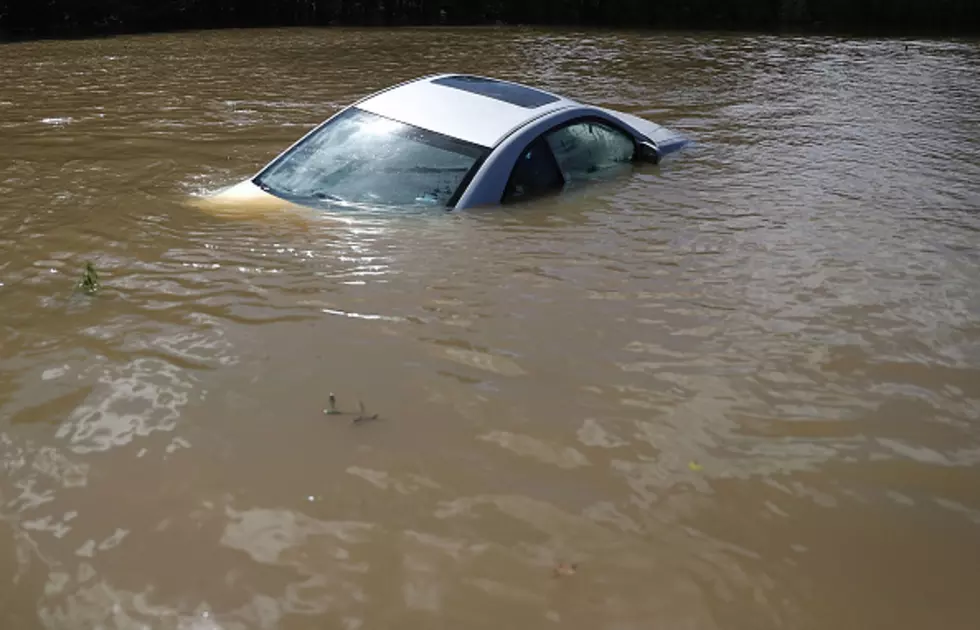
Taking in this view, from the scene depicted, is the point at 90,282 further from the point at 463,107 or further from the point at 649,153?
the point at 649,153

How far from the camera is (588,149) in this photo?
7066mm

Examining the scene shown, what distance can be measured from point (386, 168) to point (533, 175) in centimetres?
100

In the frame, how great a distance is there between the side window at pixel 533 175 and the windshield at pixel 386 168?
1.00 ft

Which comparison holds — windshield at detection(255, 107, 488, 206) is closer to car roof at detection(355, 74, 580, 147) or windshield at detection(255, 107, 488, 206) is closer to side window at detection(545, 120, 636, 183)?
car roof at detection(355, 74, 580, 147)

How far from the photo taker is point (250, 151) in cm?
930

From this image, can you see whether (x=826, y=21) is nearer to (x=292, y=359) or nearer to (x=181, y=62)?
(x=181, y=62)

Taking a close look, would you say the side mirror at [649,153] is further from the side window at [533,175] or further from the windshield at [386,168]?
the windshield at [386,168]

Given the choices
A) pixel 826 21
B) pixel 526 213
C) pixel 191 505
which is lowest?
pixel 191 505

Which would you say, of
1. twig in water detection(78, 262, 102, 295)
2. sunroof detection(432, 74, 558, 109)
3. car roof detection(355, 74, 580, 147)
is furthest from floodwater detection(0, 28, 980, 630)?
sunroof detection(432, 74, 558, 109)

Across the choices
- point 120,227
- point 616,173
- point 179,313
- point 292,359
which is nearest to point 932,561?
point 292,359

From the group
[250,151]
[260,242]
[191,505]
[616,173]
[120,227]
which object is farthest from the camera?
[250,151]

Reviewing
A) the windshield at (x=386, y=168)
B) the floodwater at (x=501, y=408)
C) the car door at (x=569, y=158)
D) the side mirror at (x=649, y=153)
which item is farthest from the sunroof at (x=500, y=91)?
the side mirror at (x=649, y=153)

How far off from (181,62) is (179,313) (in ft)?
45.3

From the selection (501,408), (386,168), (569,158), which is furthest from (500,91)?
(501,408)
